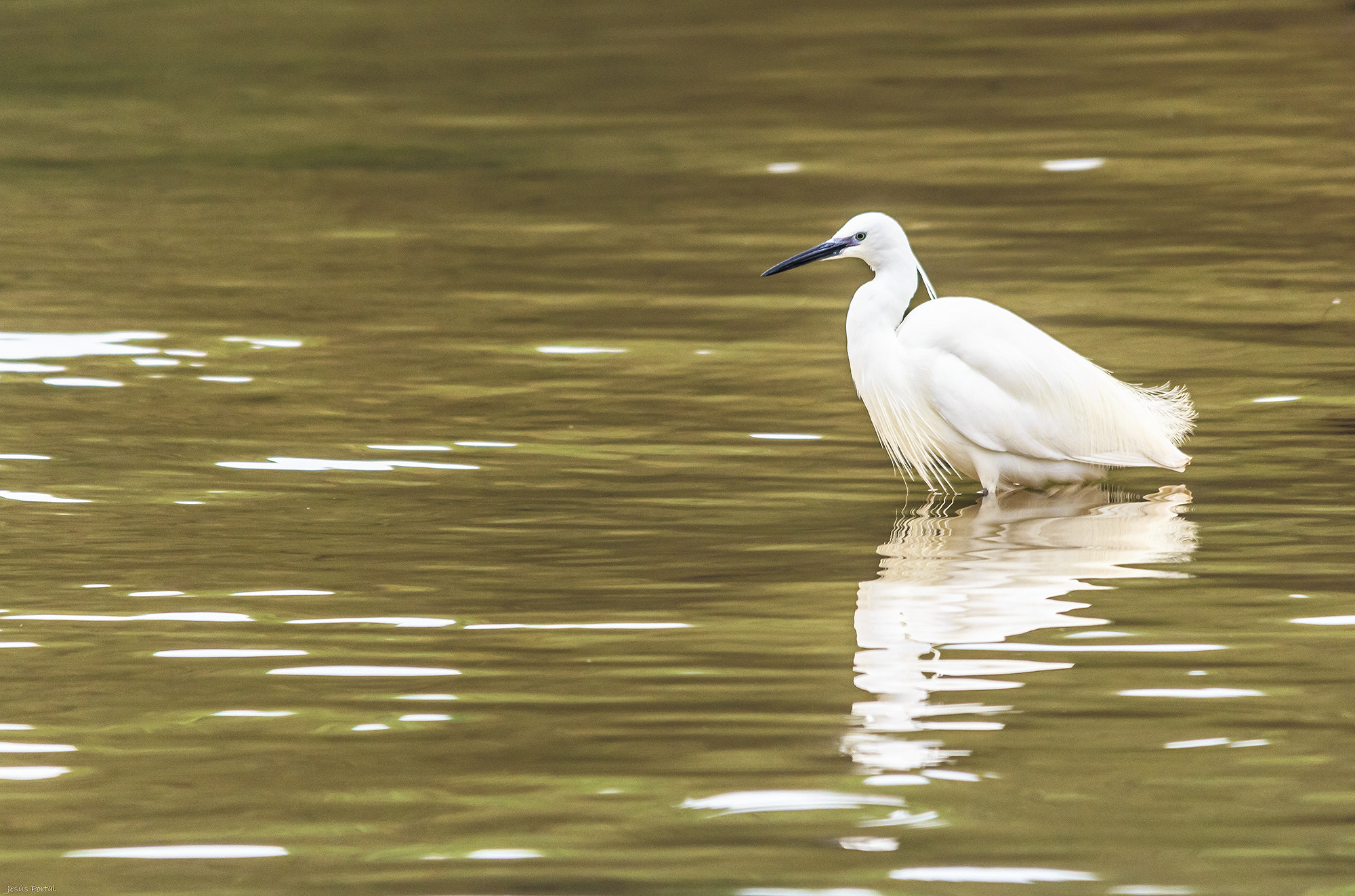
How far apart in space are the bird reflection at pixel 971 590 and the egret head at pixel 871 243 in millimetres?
745

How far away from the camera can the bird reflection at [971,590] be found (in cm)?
386

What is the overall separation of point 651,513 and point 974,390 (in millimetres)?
1020

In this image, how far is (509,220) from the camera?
32.5 ft

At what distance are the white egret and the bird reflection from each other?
13 cm

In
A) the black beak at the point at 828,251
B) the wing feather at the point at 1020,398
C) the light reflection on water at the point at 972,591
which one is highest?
the black beak at the point at 828,251

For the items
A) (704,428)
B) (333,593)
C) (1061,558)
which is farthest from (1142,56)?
(333,593)

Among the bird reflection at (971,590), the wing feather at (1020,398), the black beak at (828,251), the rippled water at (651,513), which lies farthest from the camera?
the black beak at (828,251)

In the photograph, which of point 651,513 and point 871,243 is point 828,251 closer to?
point 871,243

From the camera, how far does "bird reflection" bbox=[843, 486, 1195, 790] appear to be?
12.7ft

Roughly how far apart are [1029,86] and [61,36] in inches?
297

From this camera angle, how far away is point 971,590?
4.80 metres

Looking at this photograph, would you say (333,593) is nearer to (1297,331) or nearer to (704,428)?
(704,428)

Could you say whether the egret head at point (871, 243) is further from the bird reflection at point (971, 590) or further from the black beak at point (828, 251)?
the bird reflection at point (971, 590)

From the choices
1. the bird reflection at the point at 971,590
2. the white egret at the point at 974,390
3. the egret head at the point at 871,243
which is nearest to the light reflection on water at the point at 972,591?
the bird reflection at the point at 971,590
